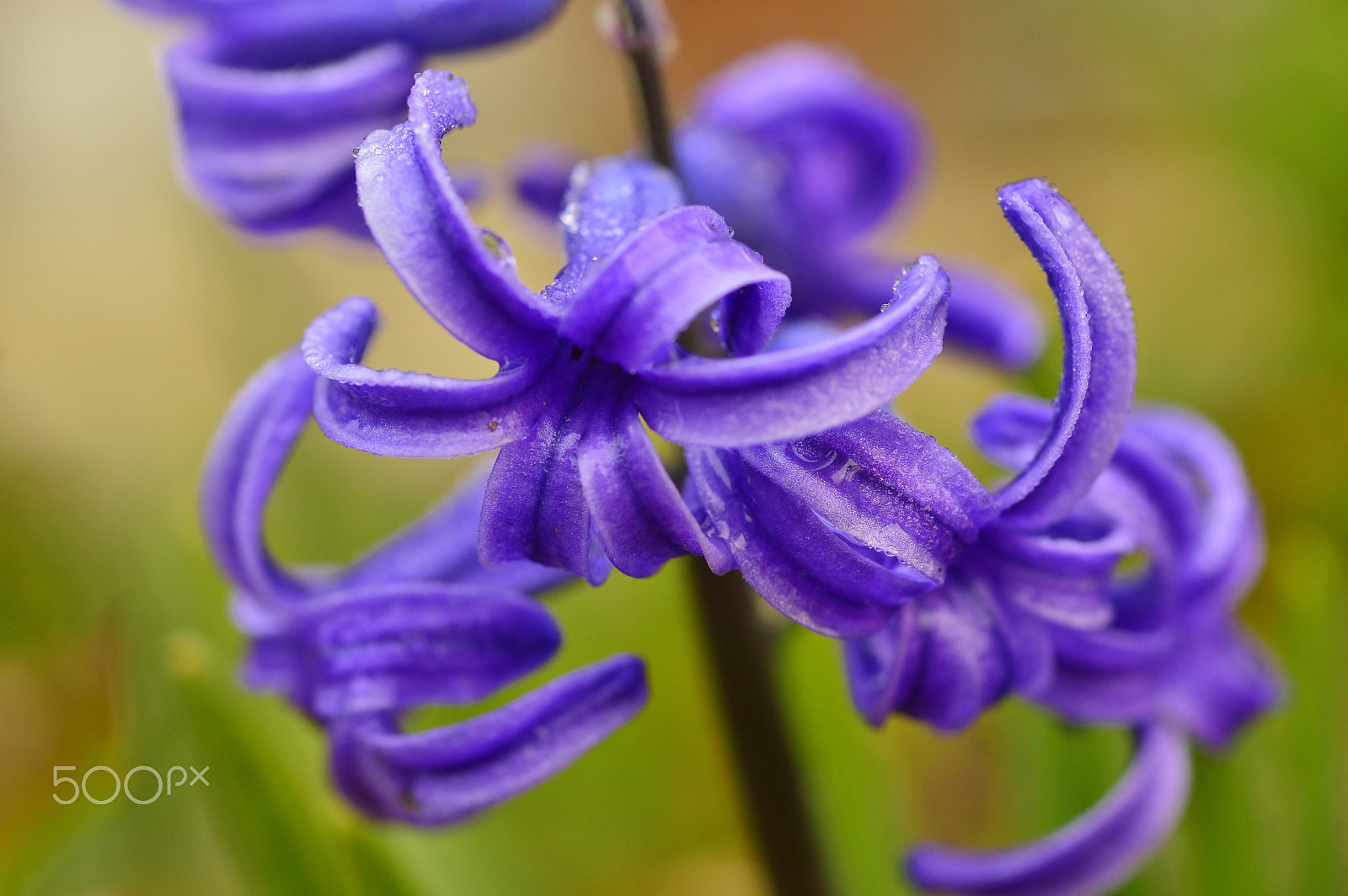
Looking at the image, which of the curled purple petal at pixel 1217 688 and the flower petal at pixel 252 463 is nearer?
the flower petal at pixel 252 463

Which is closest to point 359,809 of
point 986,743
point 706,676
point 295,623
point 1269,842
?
point 295,623

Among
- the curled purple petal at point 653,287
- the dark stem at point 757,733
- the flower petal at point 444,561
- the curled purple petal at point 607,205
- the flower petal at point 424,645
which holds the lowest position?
the dark stem at point 757,733

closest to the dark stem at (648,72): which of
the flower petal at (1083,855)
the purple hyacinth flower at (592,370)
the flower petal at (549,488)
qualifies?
the purple hyacinth flower at (592,370)

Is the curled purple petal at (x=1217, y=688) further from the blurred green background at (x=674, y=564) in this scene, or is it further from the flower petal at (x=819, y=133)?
the flower petal at (x=819, y=133)

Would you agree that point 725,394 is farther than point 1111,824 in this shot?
No

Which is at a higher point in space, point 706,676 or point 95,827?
point 706,676

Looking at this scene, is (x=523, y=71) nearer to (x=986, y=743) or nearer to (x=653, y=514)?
(x=986, y=743)

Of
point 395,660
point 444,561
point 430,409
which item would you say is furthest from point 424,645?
point 430,409

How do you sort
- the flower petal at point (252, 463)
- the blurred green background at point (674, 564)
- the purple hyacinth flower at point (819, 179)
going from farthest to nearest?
1. the blurred green background at point (674, 564)
2. the purple hyacinth flower at point (819, 179)
3. the flower petal at point (252, 463)
